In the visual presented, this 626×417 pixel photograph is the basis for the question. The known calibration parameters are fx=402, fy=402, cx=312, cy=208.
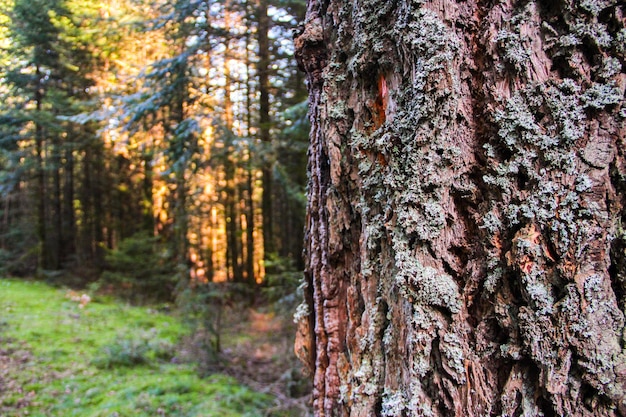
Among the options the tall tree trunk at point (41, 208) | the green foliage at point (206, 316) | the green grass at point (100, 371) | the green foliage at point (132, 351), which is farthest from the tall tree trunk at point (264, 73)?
the tall tree trunk at point (41, 208)

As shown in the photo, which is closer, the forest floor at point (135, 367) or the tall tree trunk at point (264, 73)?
the forest floor at point (135, 367)

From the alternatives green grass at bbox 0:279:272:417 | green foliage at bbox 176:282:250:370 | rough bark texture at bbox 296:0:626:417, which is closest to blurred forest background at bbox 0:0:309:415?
green foliage at bbox 176:282:250:370

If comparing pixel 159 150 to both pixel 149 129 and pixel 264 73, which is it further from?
pixel 264 73

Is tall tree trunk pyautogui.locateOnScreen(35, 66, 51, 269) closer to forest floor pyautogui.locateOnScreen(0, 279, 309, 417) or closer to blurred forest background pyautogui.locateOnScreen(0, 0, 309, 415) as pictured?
blurred forest background pyautogui.locateOnScreen(0, 0, 309, 415)

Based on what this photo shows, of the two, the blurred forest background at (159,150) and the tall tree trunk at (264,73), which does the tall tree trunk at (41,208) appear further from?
the tall tree trunk at (264,73)

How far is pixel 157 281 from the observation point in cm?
1326

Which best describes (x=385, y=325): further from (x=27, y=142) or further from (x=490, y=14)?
(x=27, y=142)

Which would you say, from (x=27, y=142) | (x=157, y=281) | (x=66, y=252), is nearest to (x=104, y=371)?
(x=157, y=281)

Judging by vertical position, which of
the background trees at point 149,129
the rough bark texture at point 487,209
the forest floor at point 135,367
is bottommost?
the forest floor at point 135,367

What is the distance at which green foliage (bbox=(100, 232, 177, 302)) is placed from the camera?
518 inches

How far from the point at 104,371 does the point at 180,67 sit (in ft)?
17.5

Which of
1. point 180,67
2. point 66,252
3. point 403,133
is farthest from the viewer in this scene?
point 66,252

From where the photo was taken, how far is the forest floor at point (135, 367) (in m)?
5.41

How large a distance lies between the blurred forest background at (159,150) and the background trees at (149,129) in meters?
0.06
